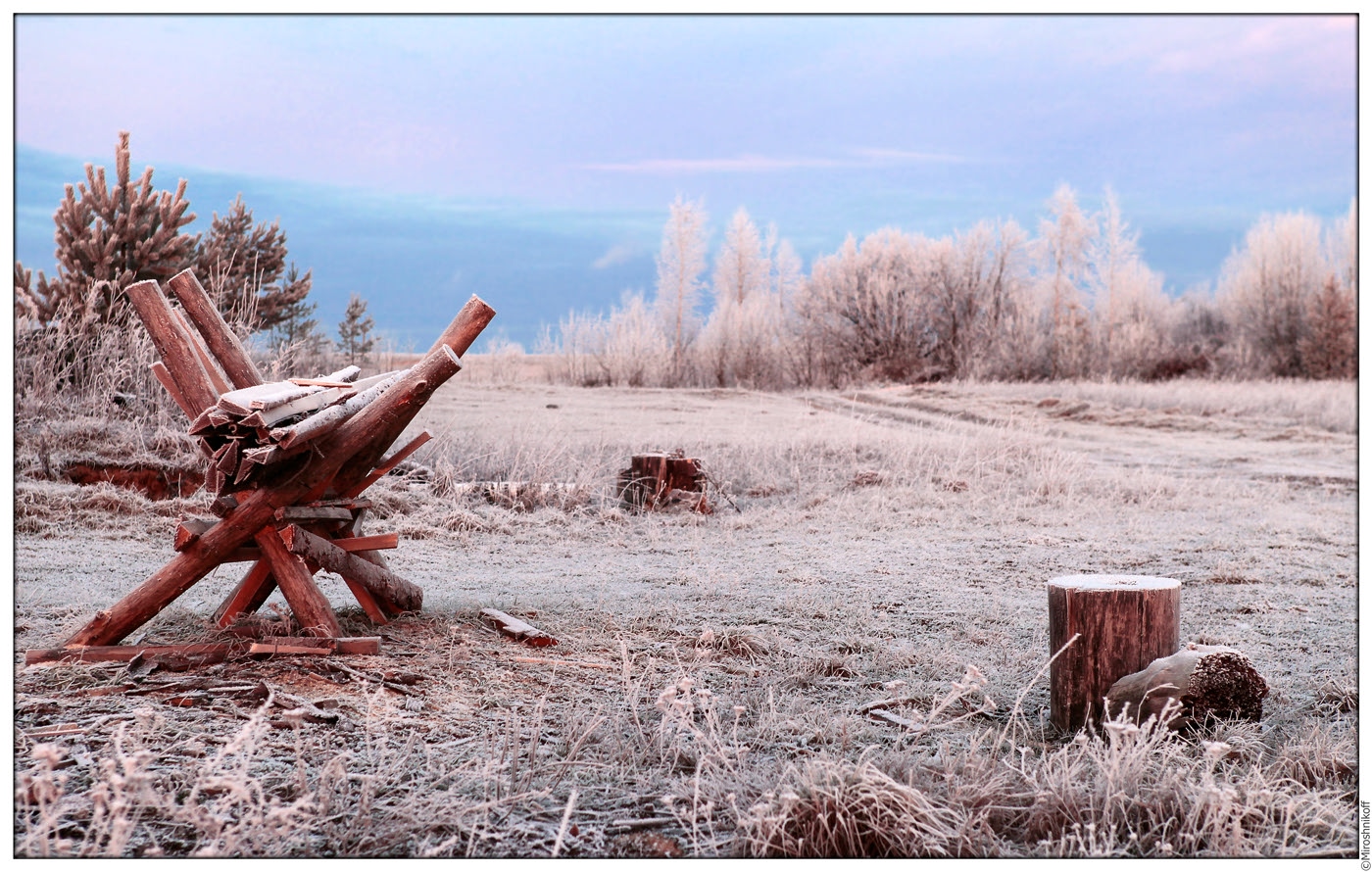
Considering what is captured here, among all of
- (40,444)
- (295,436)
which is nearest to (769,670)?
(295,436)

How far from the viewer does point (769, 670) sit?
150 inches

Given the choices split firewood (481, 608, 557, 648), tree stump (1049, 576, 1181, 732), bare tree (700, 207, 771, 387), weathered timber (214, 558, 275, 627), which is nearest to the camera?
tree stump (1049, 576, 1181, 732)

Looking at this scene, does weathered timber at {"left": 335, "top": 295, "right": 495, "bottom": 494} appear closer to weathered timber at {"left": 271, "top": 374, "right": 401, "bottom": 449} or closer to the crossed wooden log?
the crossed wooden log

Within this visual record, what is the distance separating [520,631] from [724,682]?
2.87 feet

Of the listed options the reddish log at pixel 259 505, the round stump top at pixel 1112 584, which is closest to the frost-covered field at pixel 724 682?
the reddish log at pixel 259 505

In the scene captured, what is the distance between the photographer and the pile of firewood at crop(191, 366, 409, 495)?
3178mm

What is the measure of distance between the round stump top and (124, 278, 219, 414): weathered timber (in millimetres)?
3027

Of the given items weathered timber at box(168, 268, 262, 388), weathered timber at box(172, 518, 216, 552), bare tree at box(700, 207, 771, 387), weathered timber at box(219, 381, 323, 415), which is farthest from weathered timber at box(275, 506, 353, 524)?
bare tree at box(700, 207, 771, 387)

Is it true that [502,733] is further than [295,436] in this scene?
No

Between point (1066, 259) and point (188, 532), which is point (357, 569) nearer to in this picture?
point (188, 532)

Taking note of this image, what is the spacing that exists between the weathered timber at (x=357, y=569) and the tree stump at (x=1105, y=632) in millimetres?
2529

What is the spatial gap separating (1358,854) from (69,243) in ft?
38.9

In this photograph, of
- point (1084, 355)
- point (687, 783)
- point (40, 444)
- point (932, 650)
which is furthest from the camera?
point (1084, 355)

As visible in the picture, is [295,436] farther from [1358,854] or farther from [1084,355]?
[1084,355]
